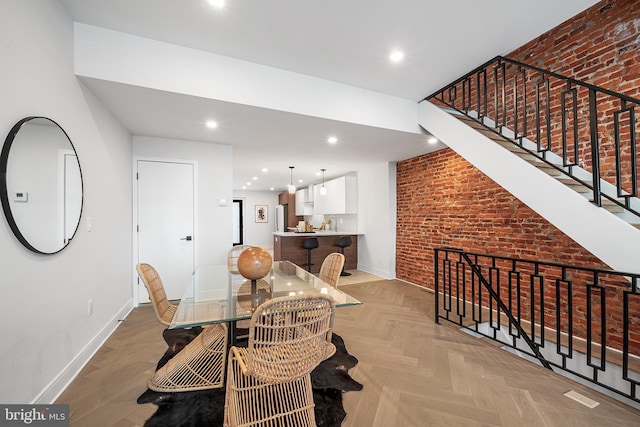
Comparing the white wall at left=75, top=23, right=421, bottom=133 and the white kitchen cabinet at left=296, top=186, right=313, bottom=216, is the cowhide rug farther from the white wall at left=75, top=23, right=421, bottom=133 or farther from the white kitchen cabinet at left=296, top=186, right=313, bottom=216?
the white kitchen cabinet at left=296, top=186, right=313, bottom=216

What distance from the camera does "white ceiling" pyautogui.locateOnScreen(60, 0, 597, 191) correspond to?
2.10 meters

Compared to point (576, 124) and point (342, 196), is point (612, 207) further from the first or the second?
point (342, 196)

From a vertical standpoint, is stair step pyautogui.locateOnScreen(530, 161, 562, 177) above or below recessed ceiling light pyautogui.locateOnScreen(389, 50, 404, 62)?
below

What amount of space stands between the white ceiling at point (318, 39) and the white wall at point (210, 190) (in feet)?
1.34

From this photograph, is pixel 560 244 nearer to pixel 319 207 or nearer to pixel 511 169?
pixel 511 169

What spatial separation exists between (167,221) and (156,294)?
226 cm

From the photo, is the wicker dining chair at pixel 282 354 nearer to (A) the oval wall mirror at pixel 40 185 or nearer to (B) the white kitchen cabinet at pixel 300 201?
(A) the oval wall mirror at pixel 40 185

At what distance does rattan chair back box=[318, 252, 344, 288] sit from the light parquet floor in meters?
0.71

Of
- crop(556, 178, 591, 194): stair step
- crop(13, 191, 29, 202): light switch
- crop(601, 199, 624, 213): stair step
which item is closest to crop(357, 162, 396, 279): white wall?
crop(556, 178, 591, 194): stair step

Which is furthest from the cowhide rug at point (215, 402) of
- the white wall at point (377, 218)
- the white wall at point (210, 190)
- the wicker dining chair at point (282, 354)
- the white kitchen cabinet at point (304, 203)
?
the white kitchen cabinet at point (304, 203)

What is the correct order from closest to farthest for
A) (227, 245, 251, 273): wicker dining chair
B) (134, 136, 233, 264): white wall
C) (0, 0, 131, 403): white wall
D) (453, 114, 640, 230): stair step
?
(0, 0, 131, 403): white wall, (453, 114, 640, 230): stair step, (227, 245, 251, 273): wicker dining chair, (134, 136, 233, 264): white wall

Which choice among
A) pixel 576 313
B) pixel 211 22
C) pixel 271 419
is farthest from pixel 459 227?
pixel 211 22

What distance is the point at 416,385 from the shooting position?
6.70 ft

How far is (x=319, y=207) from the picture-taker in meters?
7.63
